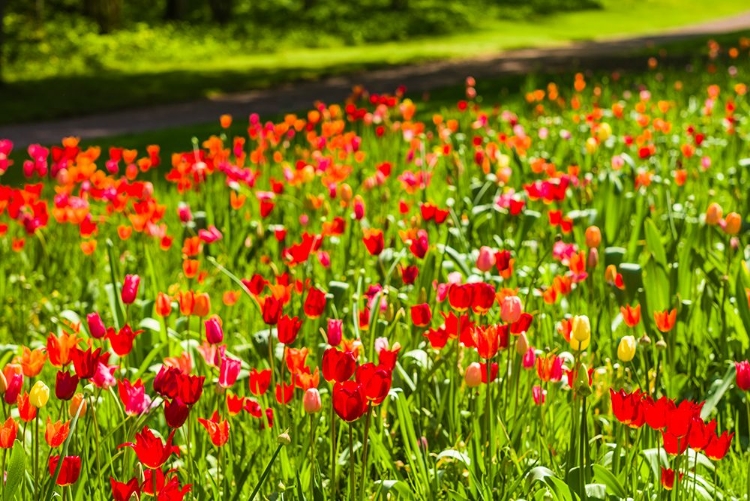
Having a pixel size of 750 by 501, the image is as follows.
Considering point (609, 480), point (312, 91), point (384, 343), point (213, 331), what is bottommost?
point (312, 91)

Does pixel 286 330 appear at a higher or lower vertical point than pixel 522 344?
higher

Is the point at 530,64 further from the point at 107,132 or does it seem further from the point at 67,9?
the point at 67,9

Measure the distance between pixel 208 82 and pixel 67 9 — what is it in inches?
425

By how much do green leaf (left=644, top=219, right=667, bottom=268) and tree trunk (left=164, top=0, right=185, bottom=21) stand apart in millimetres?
22311

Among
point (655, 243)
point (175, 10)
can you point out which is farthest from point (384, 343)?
point (175, 10)

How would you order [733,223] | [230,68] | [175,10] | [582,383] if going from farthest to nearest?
[175,10] → [230,68] → [733,223] → [582,383]

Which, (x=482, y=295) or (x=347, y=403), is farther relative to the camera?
(x=482, y=295)

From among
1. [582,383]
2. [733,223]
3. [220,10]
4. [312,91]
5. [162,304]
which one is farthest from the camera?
[220,10]

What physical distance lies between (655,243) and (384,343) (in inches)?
53.1

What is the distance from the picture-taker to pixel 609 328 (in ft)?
10.9

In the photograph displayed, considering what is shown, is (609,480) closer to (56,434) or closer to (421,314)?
(421,314)

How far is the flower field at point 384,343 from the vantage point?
2.09m

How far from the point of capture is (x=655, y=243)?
11.3ft

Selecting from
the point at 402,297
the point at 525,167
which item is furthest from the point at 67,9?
the point at 402,297
